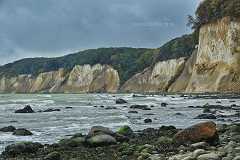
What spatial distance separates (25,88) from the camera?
7106 inches

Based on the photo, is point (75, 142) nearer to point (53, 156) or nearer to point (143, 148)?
point (53, 156)

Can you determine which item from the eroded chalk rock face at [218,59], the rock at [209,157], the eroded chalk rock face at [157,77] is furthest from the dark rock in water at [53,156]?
the eroded chalk rock face at [157,77]

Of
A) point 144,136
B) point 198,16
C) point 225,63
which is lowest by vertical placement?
point 144,136

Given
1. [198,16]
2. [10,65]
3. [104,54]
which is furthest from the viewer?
[10,65]

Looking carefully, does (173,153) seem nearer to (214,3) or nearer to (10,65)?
(214,3)

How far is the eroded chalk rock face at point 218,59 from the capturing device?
72.2 meters

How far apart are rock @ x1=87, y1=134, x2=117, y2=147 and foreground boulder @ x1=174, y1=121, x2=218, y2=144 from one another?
247 centimetres

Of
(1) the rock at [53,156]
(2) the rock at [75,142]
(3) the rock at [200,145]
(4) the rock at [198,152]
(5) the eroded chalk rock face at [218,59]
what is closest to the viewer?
(4) the rock at [198,152]

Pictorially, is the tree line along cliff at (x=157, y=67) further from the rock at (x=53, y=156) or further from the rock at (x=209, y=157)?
Answer: the rock at (x=209, y=157)

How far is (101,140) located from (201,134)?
3.59 metres

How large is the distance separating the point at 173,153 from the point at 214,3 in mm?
73584

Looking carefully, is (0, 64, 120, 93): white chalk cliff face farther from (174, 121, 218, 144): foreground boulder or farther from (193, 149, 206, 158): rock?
(193, 149, 206, 158): rock

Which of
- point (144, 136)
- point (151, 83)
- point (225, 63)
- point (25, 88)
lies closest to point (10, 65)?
point (25, 88)

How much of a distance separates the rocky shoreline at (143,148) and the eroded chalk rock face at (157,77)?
85.8 metres
